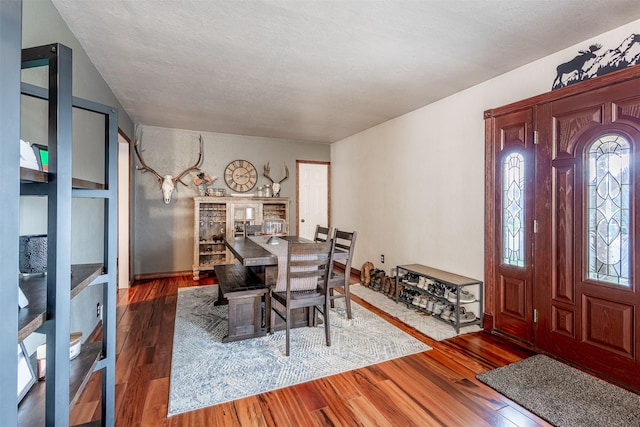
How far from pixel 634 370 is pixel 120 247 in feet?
19.1

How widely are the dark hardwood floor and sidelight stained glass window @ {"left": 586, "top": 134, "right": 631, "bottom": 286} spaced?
0.96 m

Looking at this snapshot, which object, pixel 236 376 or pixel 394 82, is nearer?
pixel 236 376

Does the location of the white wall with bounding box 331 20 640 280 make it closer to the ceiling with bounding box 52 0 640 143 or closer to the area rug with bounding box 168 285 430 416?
the ceiling with bounding box 52 0 640 143

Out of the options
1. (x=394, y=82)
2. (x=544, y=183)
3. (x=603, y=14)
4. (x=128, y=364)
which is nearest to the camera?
(x=603, y=14)

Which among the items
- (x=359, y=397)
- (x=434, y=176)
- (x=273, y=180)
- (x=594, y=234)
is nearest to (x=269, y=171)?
(x=273, y=180)

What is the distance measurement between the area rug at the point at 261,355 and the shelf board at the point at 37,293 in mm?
1087

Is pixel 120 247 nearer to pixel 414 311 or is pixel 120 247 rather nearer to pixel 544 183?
pixel 414 311

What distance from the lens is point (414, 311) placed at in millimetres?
3641

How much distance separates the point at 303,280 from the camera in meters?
2.71

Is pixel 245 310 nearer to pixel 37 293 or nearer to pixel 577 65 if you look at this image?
pixel 37 293

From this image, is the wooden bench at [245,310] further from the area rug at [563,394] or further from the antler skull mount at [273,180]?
the antler skull mount at [273,180]

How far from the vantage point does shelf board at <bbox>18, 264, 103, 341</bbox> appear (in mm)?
849

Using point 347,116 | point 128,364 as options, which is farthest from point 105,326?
point 347,116

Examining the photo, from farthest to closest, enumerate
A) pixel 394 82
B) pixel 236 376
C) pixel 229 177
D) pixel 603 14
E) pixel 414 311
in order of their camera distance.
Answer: pixel 229 177 → pixel 414 311 → pixel 394 82 → pixel 236 376 → pixel 603 14
